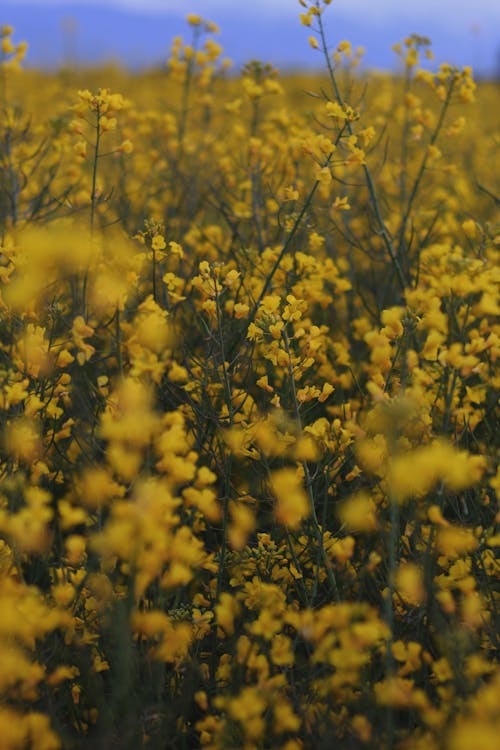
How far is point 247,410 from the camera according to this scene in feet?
8.65

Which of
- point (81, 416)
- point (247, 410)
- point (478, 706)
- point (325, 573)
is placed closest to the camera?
point (478, 706)

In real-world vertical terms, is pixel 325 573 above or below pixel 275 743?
above

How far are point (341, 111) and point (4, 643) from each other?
209 cm

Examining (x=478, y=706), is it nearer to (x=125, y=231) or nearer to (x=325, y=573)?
(x=325, y=573)

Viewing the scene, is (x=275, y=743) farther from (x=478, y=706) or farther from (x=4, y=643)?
(x=4, y=643)

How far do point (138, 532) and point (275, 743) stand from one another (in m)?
0.72

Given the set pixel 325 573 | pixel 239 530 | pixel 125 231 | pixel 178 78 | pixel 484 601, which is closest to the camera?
pixel 239 530

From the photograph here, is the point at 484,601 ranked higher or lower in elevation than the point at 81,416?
lower

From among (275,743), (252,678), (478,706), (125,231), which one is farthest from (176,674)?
(125,231)

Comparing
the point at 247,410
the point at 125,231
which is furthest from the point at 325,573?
the point at 125,231

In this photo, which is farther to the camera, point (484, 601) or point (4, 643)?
point (484, 601)

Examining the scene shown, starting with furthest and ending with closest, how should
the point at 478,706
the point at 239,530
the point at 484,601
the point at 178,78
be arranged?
the point at 178,78, the point at 484,601, the point at 239,530, the point at 478,706

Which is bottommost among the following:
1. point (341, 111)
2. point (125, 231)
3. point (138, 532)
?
point (138, 532)

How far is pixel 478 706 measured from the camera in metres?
1.34
